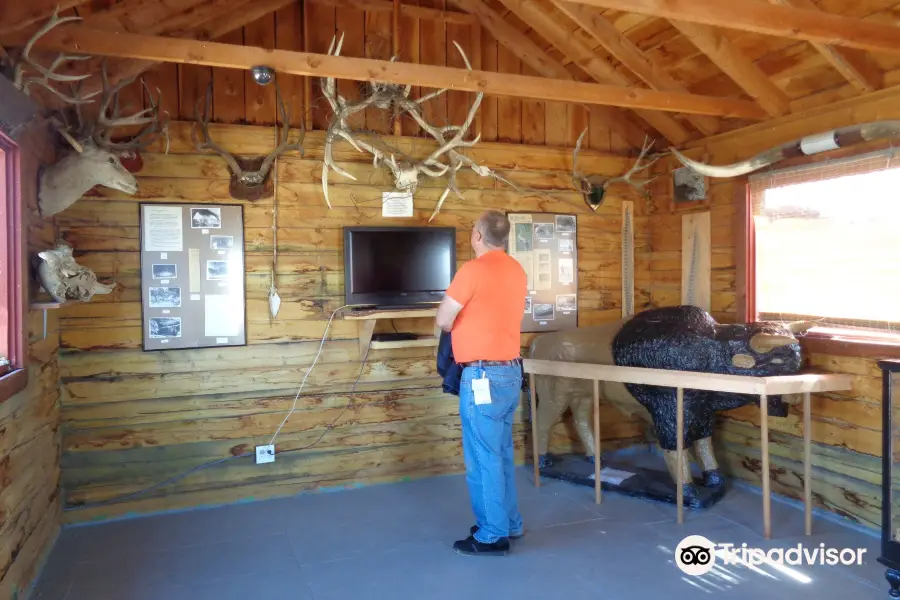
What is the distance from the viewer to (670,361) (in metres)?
4.04

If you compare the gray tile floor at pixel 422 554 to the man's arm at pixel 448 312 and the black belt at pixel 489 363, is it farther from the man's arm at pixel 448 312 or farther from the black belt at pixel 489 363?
the man's arm at pixel 448 312

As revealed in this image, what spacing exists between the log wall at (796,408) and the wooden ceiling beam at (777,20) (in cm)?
50

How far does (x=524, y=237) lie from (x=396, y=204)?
3.50 ft

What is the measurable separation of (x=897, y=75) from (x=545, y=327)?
2.73 metres

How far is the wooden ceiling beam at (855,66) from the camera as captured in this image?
11.7 ft

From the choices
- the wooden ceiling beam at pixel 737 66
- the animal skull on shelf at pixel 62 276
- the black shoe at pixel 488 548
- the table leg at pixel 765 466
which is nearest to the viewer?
the animal skull on shelf at pixel 62 276

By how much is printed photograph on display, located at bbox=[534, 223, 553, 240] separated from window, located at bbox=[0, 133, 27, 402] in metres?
3.37

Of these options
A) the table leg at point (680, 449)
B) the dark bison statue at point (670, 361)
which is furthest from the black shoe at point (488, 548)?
the dark bison statue at point (670, 361)

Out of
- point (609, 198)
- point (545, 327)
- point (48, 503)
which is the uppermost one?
point (609, 198)

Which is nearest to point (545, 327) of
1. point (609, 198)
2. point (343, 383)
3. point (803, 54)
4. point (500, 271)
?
point (609, 198)

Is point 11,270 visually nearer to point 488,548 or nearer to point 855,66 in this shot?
point 488,548

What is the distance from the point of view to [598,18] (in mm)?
4152

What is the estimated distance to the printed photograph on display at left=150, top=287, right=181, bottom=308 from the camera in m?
4.03

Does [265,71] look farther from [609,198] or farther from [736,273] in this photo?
[736,273]
